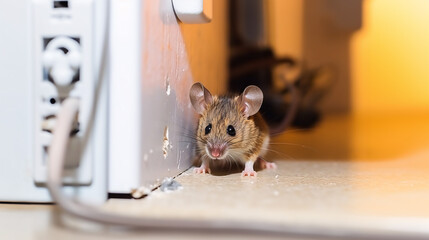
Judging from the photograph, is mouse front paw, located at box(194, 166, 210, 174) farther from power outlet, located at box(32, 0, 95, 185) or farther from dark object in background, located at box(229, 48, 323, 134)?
dark object in background, located at box(229, 48, 323, 134)

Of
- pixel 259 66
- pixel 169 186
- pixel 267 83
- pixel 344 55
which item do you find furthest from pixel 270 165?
pixel 344 55

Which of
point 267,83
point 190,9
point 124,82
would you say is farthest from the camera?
point 267,83

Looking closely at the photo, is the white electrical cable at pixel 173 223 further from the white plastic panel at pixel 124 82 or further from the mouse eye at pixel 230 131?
the mouse eye at pixel 230 131

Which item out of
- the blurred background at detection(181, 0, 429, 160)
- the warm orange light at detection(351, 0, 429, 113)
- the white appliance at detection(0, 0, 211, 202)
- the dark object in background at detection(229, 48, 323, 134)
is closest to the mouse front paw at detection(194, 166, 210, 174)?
the white appliance at detection(0, 0, 211, 202)

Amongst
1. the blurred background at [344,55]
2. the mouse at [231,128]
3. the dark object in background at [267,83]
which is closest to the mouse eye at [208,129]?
the mouse at [231,128]

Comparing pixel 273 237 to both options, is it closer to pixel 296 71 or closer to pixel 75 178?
pixel 75 178

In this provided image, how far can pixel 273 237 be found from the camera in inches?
18.9

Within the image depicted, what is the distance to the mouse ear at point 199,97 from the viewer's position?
2.92 ft

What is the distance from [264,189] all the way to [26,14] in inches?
15.0

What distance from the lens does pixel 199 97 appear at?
0.91 meters

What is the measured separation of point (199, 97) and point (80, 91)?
14.2 inches

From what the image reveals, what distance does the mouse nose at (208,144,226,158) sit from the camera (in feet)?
3.08

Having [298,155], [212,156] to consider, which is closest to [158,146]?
[212,156]

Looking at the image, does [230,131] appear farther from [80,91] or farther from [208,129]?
[80,91]
